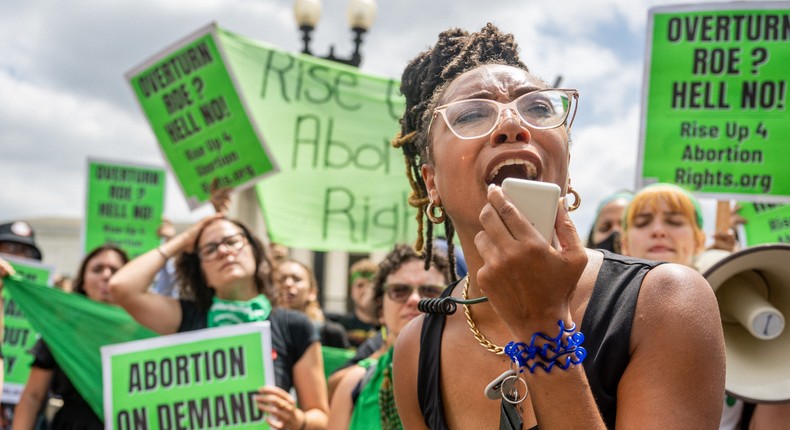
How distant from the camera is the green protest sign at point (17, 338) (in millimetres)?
5426

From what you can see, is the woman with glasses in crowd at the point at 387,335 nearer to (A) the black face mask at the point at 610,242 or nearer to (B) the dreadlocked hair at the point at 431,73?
(A) the black face mask at the point at 610,242

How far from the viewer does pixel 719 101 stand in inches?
179

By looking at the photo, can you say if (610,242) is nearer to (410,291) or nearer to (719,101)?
(719,101)

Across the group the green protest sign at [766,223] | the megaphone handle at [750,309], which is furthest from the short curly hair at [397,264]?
the green protest sign at [766,223]

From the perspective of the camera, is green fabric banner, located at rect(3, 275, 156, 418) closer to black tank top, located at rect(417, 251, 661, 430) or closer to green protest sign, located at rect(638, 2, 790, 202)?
green protest sign, located at rect(638, 2, 790, 202)

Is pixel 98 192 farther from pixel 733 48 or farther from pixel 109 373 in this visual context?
pixel 733 48

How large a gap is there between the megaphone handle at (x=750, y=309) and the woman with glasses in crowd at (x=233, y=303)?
198cm

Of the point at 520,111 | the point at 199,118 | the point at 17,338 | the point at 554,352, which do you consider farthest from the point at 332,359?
the point at 554,352

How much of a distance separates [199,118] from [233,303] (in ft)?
6.61

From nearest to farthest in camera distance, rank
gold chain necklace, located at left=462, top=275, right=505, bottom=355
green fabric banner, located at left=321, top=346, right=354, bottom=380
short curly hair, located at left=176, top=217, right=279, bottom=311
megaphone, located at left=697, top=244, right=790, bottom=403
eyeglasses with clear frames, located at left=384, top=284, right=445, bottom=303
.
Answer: gold chain necklace, located at left=462, top=275, right=505, bottom=355 < megaphone, located at left=697, top=244, right=790, bottom=403 < eyeglasses with clear frames, located at left=384, top=284, right=445, bottom=303 < short curly hair, located at left=176, top=217, right=279, bottom=311 < green fabric banner, located at left=321, top=346, right=354, bottom=380

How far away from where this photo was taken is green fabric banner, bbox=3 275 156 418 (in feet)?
14.8

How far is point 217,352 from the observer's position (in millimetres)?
3922

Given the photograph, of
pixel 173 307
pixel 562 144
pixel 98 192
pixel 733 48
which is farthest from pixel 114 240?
pixel 562 144

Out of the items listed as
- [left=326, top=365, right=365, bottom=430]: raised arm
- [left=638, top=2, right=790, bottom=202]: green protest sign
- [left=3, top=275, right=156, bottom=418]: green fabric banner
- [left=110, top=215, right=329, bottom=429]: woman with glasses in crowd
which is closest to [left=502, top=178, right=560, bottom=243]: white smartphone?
[left=326, top=365, right=365, bottom=430]: raised arm
